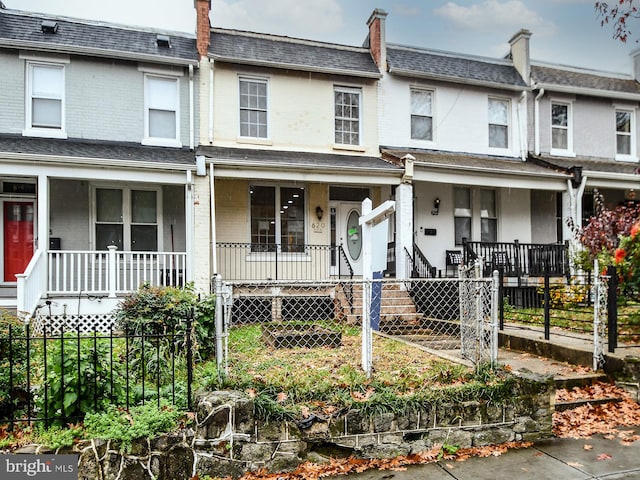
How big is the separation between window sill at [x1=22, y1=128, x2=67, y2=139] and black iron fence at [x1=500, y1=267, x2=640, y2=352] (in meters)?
10.9

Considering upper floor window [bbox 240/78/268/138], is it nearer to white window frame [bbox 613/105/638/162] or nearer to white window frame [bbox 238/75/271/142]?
white window frame [bbox 238/75/271/142]

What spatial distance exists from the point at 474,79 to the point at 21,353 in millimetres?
13625

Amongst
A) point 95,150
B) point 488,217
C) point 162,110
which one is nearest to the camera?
point 95,150

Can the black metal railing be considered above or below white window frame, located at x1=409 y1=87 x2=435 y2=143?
below

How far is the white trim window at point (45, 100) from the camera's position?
11.4m

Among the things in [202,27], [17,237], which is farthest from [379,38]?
[17,237]

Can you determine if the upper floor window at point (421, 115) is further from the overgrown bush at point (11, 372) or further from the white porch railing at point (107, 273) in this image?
the overgrown bush at point (11, 372)

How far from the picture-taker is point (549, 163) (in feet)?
45.6

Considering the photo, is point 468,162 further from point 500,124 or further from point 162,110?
point 162,110

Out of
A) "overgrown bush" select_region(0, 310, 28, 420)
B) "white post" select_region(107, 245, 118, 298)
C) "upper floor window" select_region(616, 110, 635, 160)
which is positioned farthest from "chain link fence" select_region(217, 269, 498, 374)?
"upper floor window" select_region(616, 110, 635, 160)

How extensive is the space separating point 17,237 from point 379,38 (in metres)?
11.3

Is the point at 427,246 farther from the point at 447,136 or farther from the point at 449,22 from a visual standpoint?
the point at 449,22

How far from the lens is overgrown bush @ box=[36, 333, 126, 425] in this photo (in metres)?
4.43

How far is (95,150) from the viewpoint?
35.3 ft
